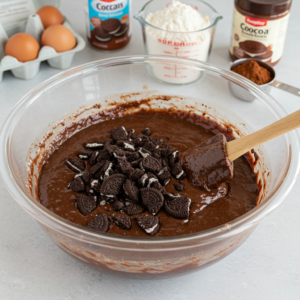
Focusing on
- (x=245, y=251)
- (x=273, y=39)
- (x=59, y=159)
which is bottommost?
(x=245, y=251)

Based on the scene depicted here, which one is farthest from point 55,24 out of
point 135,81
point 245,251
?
point 245,251

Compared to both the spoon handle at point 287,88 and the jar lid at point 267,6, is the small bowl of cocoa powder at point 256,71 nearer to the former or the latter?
the spoon handle at point 287,88

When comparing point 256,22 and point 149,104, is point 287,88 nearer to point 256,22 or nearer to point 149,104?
point 256,22

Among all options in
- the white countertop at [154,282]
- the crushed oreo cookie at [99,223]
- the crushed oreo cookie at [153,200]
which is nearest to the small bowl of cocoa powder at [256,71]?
the white countertop at [154,282]

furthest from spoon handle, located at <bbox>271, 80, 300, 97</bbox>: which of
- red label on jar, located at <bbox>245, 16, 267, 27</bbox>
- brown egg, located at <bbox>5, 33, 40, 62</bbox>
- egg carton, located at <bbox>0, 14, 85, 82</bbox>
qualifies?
brown egg, located at <bbox>5, 33, 40, 62</bbox>

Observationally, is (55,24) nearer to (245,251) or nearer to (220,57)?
(220,57)

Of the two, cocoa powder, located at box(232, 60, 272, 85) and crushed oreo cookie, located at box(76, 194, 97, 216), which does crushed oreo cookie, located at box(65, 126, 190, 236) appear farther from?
cocoa powder, located at box(232, 60, 272, 85)
